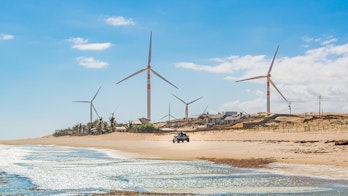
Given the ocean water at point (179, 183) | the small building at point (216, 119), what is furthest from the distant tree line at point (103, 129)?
the ocean water at point (179, 183)

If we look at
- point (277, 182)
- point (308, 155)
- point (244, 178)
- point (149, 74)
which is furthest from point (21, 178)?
point (149, 74)

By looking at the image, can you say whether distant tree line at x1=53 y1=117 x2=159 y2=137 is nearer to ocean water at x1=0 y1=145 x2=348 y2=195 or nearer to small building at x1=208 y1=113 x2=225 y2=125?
small building at x1=208 y1=113 x2=225 y2=125

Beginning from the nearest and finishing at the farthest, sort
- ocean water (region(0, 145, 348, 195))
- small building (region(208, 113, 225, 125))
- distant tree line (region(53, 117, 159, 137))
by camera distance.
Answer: ocean water (region(0, 145, 348, 195))
distant tree line (region(53, 117, 159, 137))
small building (region(208, 113, 225, 125))

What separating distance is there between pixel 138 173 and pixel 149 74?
118m

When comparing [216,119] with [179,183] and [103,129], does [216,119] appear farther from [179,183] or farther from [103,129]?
[179,183]

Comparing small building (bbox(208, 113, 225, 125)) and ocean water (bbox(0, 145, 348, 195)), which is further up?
small building (bbox(208, 113, 225, 125))

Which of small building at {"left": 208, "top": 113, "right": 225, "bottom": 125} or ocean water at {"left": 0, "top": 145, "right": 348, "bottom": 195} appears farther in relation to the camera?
small building at {"left": 208, "top": 113, "right": 225, "bottom": 125}

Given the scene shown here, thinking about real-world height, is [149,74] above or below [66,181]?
above

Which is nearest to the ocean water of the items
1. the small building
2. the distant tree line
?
the distant tree line

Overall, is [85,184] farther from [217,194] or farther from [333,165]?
[333,165]

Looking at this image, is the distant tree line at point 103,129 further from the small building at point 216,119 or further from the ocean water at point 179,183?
the ocean water at point 179,183

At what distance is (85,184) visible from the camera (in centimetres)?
2739

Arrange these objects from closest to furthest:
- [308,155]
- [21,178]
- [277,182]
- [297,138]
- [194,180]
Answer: [277,182] → [194,180] → [21,178] → [308,155] → [297,138]

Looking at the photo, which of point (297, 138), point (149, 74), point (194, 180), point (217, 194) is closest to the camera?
point (217, 194)
